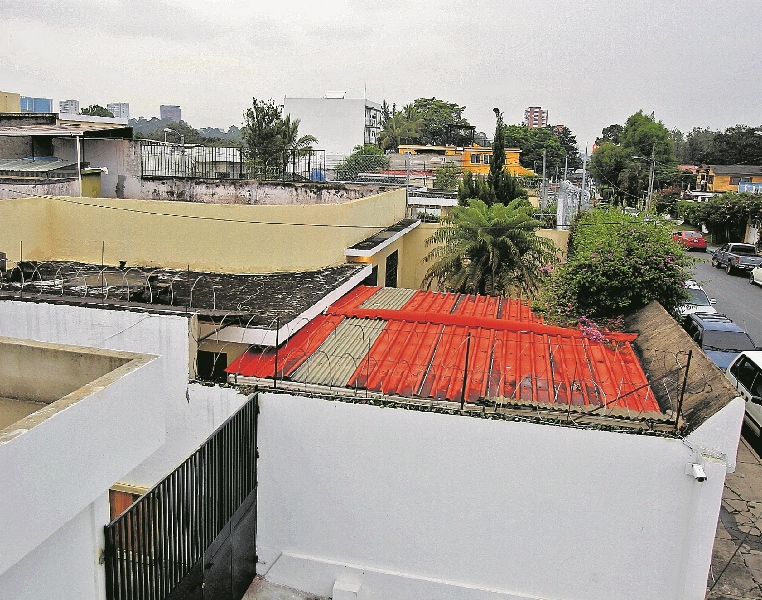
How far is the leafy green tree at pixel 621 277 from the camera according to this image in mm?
11664

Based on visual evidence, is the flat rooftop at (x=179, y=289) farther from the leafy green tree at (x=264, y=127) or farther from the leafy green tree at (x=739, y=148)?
the leafy green tree at (x=739, y=148)

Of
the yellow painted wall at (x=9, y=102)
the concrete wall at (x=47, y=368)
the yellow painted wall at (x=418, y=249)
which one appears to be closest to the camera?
the concrete wall at (x=47, y=368)

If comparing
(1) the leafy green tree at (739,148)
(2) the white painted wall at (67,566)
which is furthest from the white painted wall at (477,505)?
(1) the leafy green tree at (739,148)

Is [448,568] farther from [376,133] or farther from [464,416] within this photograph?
[376,133]

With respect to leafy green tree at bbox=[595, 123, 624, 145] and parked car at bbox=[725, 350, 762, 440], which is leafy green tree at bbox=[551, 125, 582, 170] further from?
parked car at bbox=[725, 350, 762, 440]

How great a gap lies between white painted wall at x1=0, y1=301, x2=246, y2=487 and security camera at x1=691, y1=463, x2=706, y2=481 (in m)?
5.47

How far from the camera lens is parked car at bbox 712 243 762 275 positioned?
32.8m

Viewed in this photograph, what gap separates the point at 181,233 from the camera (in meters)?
12.6

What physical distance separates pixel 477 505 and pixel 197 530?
335 cm

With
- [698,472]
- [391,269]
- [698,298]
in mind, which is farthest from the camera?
[698,298]

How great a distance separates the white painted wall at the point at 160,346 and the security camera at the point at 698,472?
547 cm

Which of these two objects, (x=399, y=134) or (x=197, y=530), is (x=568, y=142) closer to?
(x=399, y=134)

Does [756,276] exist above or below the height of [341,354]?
below

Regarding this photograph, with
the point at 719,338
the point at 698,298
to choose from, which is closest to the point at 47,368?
the point at 719,338
